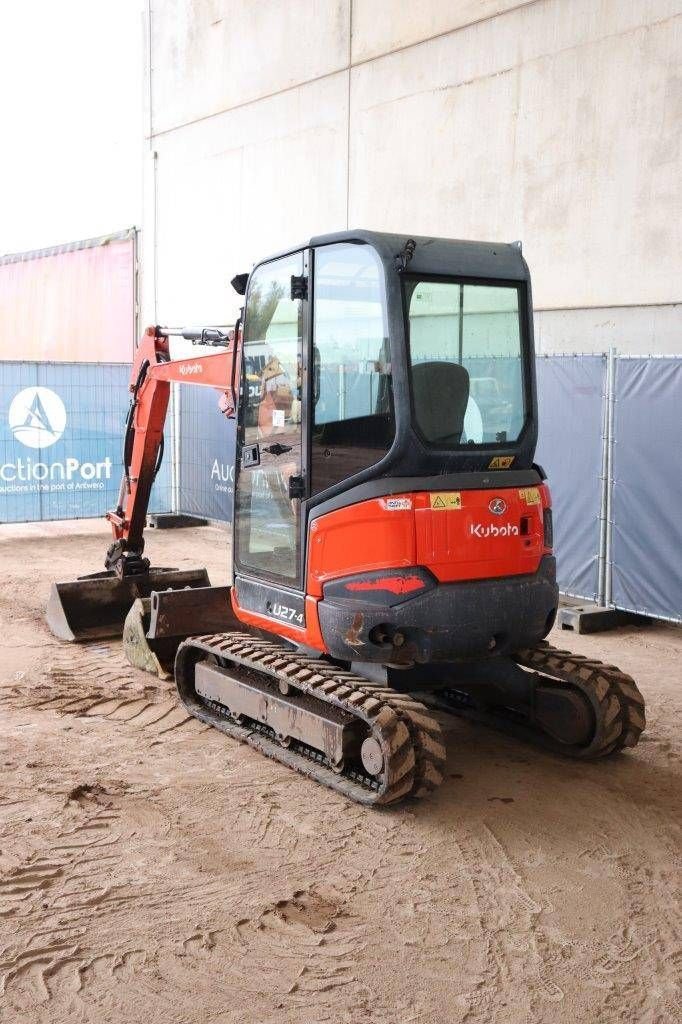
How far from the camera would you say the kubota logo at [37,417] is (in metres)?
13.6

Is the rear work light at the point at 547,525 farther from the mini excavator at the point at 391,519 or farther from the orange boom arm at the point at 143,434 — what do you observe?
the orange boom arm at the point at 143,434

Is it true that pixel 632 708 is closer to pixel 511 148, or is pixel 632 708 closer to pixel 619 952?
pixel 619 952

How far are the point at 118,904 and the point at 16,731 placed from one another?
2339mm

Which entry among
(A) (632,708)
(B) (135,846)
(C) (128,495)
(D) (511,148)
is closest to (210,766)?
(B) (135,846)

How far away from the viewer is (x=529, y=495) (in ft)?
18.2

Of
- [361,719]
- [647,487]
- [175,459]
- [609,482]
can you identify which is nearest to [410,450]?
[361,719]

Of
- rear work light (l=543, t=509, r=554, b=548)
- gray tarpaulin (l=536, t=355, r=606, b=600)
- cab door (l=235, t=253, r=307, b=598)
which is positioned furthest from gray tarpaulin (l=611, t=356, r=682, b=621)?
cab door (l=235, t=253, r=307, b=598)

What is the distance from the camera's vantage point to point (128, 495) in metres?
8.70

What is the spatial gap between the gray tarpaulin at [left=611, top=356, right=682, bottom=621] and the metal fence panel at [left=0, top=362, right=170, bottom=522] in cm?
753

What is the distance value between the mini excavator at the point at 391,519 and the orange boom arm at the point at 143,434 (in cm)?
186

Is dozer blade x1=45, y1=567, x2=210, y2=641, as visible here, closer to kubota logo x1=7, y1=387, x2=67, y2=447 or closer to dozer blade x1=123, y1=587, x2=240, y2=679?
dozer blade x1=123, y1=587, x2=240, y2=679

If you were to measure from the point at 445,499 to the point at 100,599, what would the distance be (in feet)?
14.4

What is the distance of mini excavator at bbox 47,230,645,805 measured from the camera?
5234 mm

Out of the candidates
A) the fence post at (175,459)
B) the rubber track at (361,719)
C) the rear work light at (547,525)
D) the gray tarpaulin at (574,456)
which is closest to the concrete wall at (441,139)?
the gray tarpaulin at (574,456)
